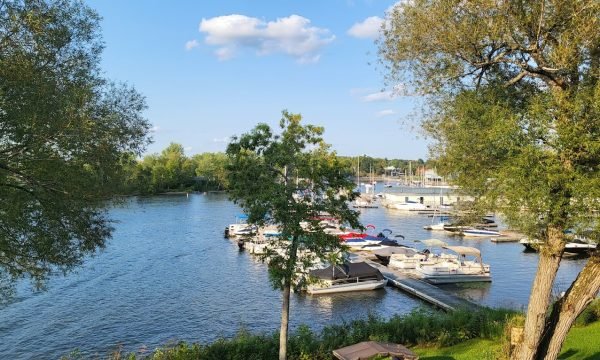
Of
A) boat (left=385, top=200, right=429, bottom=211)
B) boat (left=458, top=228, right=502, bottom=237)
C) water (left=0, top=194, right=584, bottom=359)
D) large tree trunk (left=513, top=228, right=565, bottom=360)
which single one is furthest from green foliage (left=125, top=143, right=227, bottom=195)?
large tree trunk (left=513, top=228, right=565, bottom=360)

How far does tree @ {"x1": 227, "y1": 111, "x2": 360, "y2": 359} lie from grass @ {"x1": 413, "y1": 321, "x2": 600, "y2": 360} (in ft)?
18.1

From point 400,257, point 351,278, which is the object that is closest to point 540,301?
point 351,278

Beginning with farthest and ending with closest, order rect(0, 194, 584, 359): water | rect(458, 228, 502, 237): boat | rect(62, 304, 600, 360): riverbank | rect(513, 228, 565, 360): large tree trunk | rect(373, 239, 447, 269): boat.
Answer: rect(458, 228, 502, 237): boat → rect(373, 239, 447, 269): boat → rect(0, 194, 584, 359): water → rect(62, 304, 600, 360): riverbank → rect(513, 228, 565, 360): large tree trunk

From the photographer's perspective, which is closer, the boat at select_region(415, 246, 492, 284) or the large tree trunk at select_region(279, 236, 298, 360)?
the large tree trunk at select_region(279, 236, 298, 360)

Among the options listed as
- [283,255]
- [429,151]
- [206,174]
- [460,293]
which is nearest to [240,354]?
[283,255]

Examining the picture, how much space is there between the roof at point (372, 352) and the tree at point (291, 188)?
2381mm

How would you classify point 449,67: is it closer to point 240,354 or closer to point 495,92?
point 495,92

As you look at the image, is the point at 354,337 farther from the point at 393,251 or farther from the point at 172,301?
the point at 393,251

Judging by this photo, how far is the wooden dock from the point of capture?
2920 cm

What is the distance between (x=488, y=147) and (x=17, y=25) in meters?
10.9

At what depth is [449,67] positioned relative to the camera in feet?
40.2

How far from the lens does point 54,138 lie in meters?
11.0

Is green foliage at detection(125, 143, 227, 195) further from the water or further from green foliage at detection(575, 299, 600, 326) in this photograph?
green foliage at detection(575, 299, 600, 326)

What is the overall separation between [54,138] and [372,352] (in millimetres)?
9719
